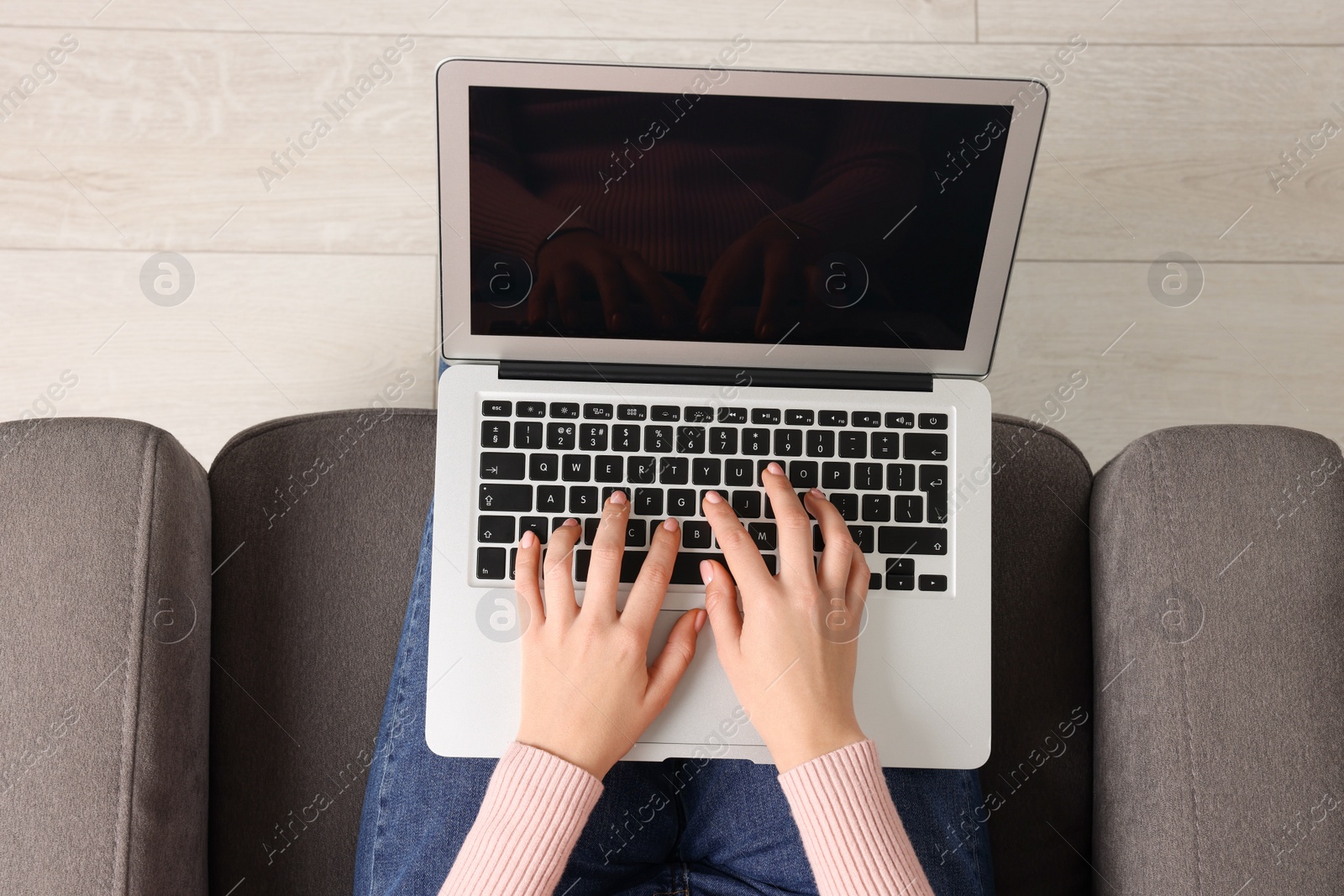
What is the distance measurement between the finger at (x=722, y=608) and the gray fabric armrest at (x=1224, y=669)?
365 mm

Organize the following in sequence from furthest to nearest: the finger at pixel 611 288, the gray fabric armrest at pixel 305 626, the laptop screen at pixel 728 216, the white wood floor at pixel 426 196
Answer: the white wood floor at pixel 426 196
the gray fabric armrest at pixel 305 626
the finger at pixel 611 288
the laptop screen at pixel 728 216

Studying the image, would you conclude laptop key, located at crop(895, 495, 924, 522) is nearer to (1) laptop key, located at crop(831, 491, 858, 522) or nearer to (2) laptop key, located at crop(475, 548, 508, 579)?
(1) laptop key, located at crop(831, 491, 858, 522)

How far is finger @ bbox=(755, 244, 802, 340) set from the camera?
74cm

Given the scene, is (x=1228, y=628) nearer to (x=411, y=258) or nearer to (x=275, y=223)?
(x=411, y=258)

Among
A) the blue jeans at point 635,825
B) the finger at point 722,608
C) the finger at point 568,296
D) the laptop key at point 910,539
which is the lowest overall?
the blue jeans at point 635,825

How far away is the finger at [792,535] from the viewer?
2.55ft

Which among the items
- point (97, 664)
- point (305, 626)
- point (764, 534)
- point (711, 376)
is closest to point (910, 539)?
point (764, 534)

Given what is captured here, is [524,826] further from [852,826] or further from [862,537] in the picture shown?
[862,537]

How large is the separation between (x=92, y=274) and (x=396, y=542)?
68cm

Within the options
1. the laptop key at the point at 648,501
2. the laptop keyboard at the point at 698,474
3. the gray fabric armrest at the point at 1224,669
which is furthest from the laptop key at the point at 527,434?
the gray fabric armrest at the point at 1224,669

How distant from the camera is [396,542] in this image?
0.90 metres

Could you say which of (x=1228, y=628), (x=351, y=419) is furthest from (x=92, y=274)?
(x=1228, y=628)

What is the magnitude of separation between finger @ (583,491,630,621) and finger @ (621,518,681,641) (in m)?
0.02

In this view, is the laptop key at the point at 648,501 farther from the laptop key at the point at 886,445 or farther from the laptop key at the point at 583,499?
the laptop key at the point at 886,445
